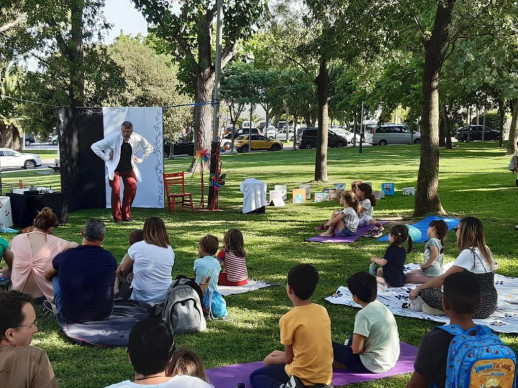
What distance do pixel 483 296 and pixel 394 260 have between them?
1475mm

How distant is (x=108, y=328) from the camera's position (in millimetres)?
6254

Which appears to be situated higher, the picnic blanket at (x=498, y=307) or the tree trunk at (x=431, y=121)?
the tree trunk at (x=431, y=121)

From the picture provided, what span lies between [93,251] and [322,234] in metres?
5.89

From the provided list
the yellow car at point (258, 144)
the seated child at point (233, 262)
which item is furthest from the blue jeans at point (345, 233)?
the yellow car at point (258, 144)

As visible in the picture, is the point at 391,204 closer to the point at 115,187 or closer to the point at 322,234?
the point at 322,234

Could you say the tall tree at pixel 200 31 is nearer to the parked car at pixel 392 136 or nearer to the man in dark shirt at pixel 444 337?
the man in dark shirt at pixel 444 337

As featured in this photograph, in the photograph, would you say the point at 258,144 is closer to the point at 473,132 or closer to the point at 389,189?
the point at 473,132

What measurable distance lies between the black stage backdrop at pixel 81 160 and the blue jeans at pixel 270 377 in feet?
35.5

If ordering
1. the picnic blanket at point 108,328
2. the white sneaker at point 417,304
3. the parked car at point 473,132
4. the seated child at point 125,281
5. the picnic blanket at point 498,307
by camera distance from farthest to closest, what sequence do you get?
1. the parked car at point 473,132
2. the seated child at point 125,281
3. the white sneaker at point 417,304
4. the picnic blanket at point 498,307
5. the picnic blanket at point 108,328

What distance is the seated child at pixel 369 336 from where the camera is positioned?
16.5ft

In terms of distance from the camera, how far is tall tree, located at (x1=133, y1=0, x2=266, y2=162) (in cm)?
1934

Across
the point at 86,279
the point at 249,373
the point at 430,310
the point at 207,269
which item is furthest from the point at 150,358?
the point at 430,310

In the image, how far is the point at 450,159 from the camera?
30438 mm

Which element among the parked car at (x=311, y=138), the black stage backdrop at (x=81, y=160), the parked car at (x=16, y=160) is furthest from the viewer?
the parked car at (x=311, y=138)
